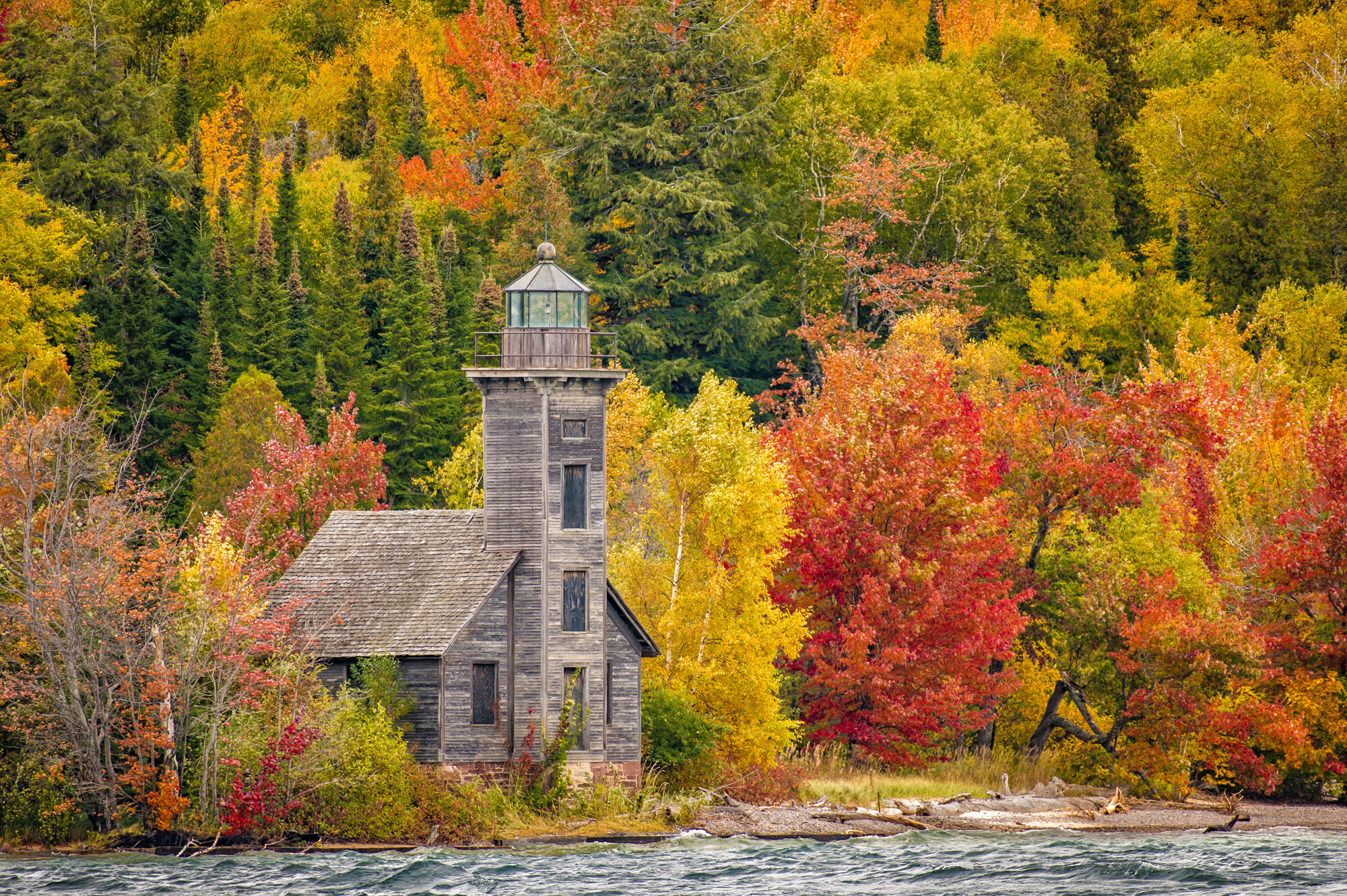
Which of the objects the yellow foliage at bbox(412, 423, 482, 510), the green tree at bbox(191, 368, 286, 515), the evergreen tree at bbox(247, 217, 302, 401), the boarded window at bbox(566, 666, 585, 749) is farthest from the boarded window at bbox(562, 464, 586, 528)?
the evergreen tree at bbox(247, 217, 302, 401)

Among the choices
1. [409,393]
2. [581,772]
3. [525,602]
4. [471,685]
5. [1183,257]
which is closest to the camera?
[471,685]

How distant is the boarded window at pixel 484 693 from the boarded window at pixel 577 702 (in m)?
1.70

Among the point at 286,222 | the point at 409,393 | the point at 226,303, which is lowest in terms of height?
the point at 409,393

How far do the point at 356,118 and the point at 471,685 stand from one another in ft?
237

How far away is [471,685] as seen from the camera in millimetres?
38562

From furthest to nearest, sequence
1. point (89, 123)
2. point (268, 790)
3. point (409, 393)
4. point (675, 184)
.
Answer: point (89, 123) < point (675, 184) < point (409, 393) < point (268, 790)

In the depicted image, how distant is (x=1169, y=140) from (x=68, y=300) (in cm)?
5016

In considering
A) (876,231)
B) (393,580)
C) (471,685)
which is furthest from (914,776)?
(876,231)

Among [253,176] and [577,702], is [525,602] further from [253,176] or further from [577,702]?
[253,176]

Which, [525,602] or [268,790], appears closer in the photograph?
[268,790]

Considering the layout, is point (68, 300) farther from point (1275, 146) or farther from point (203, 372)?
point (1275, 146)

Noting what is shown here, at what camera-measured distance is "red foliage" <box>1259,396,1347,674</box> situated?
45.2 meters

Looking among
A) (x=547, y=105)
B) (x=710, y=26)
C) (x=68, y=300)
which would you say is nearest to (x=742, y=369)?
(x=710, y=26)

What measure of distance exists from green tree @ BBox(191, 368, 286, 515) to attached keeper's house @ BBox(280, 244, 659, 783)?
1807 centimetres
